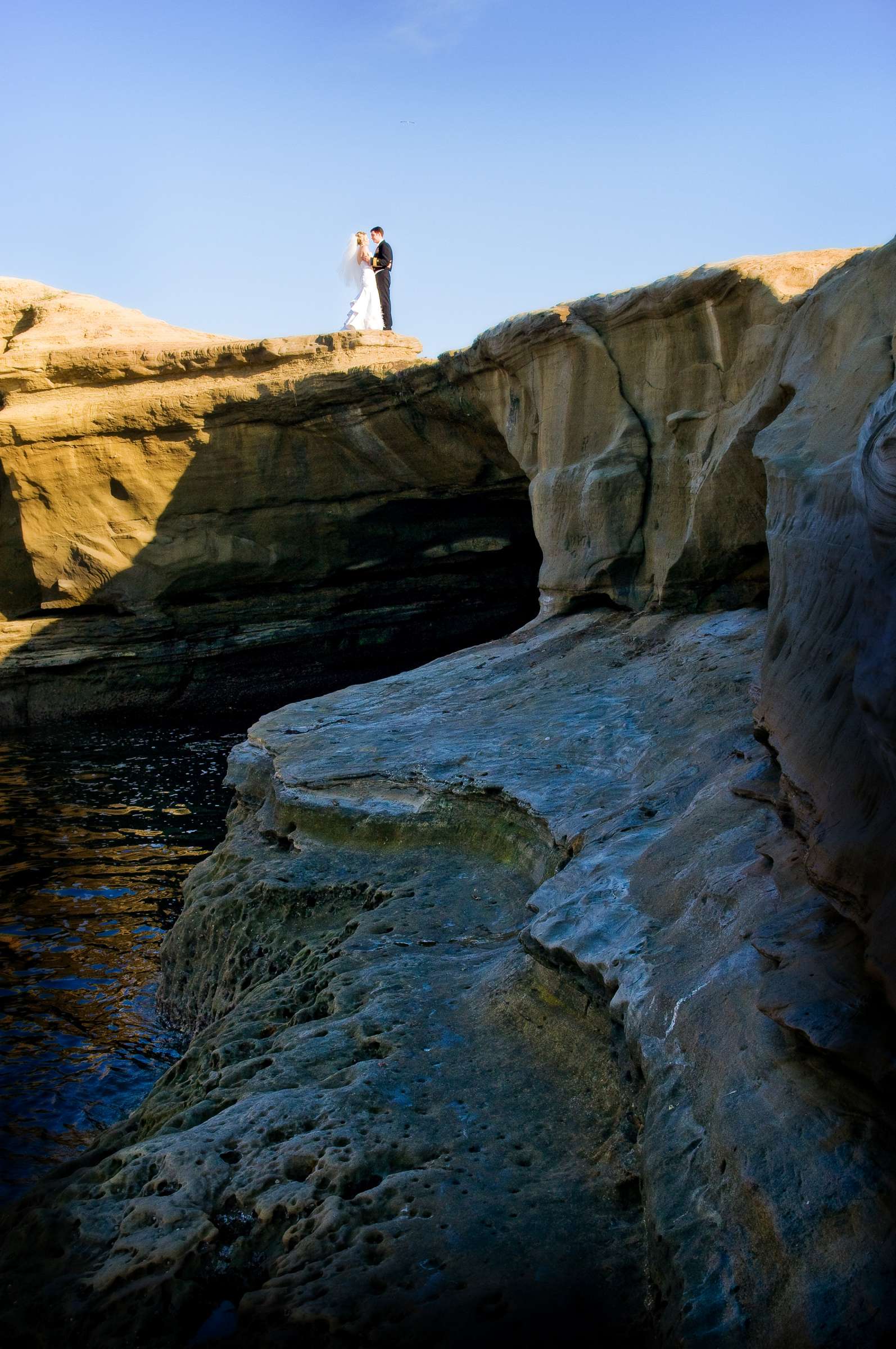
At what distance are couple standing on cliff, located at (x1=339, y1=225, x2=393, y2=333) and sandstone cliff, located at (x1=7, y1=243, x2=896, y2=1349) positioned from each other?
8.57m

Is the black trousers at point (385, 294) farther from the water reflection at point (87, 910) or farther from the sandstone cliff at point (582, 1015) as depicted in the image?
the sandstone cliff at point (582, 1015)

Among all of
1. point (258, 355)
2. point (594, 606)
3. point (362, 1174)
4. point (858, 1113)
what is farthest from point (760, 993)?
point (258, 355)

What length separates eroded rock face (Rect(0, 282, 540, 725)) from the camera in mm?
14531

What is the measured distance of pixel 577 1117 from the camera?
3473 mm

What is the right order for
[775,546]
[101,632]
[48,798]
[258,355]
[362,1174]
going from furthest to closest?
[101,632] < [258,355] < [48,798] < [775,546] < [362,1174]

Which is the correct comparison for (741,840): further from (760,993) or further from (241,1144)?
(241,1144)

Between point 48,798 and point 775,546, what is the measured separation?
958cm

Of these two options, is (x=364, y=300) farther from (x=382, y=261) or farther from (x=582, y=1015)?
(x=582, y=1015)

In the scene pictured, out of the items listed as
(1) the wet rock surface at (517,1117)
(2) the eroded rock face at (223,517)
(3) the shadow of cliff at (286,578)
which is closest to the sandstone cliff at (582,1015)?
(1) the wet rock surface at (517,1117)

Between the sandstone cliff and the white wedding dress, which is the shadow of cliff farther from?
the sandstone cliff

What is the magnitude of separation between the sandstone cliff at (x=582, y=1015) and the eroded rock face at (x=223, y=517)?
8174mm

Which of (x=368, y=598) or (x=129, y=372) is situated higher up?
(x=129, y=372)

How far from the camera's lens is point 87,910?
879 cm

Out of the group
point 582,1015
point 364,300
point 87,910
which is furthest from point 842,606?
point 364,300
